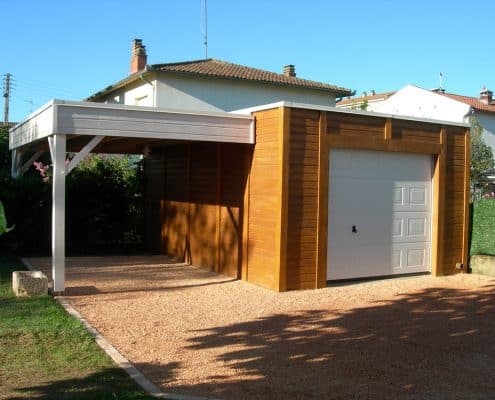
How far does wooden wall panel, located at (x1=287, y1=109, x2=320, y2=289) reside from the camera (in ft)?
32.3

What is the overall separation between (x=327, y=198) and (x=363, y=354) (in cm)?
418

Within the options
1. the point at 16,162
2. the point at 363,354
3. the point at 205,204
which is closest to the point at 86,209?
the point at 16,162

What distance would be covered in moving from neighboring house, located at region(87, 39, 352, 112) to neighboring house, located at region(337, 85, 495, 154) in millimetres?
13064

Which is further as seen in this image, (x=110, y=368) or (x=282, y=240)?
(x=282, y=240)

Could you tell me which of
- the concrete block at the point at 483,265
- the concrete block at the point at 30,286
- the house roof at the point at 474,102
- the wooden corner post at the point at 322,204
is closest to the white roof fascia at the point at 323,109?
the wooden corner post at the point at 322,204

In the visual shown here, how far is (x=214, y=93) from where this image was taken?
76.1ft

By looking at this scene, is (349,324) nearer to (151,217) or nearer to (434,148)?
(434,148)

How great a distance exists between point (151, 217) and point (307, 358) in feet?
33.8

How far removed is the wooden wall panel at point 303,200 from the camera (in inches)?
388

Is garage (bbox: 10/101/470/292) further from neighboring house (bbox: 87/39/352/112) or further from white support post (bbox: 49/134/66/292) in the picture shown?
neighboring house (bbox: 87/39/352/112)

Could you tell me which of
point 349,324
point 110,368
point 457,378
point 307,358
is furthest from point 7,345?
point 457,378

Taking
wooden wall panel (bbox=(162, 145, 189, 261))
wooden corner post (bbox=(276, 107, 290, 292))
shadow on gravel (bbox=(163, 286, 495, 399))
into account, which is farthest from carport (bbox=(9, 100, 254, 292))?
shadow on gravel (bbox=(163, 286, 495, 399))

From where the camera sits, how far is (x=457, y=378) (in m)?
5.72

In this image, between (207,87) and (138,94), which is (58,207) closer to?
(207,87)
